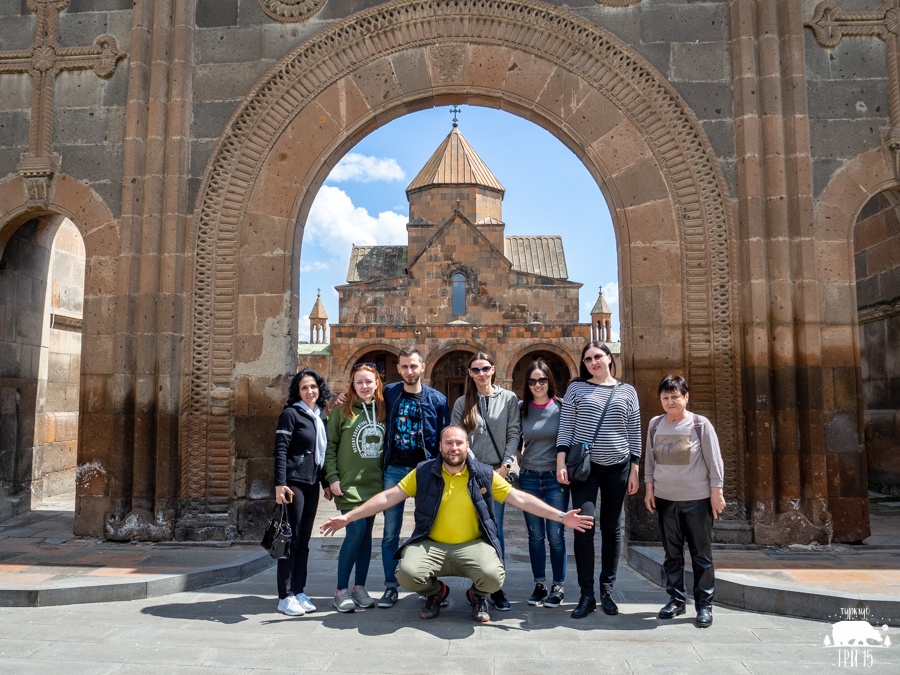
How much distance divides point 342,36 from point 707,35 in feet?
12.6

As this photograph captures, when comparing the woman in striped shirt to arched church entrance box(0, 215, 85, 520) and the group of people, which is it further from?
arched church entrance box(0, 215, 85, 520)

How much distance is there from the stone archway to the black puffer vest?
3.07m

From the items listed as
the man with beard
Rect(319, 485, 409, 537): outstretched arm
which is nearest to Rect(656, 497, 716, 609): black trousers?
the man with beard

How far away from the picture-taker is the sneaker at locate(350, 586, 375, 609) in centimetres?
475

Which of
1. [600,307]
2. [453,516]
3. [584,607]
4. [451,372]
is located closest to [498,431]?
[453,516]

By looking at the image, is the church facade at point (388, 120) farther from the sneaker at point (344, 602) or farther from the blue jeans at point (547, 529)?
the sneaker at point (344, 602)

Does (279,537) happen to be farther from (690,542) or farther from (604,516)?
(690,542)

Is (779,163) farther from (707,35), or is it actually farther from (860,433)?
(860,433)

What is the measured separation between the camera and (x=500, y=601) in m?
4.75

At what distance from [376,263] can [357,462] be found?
2762cm

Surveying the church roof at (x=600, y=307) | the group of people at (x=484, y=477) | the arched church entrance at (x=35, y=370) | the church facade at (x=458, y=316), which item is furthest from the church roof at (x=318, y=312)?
the group of people at (x=484, y=477)

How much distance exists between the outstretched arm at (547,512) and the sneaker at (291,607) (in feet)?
5.06

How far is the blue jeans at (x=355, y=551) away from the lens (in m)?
4.79

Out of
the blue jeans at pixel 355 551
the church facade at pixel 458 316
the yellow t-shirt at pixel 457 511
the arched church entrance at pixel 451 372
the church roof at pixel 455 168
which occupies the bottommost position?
the blue jeans at pixel 355 551
